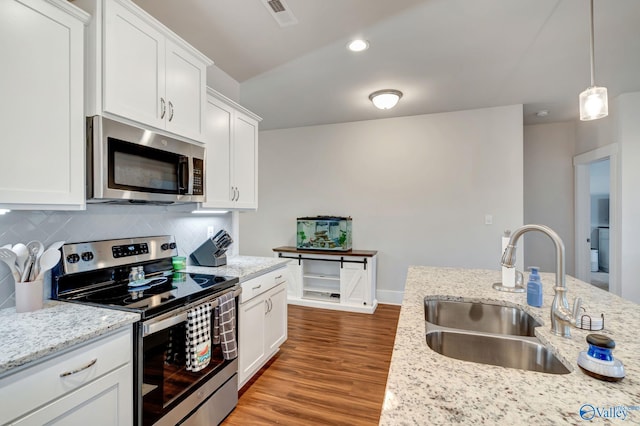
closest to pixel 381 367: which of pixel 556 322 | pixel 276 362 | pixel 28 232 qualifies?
pixel 276 362

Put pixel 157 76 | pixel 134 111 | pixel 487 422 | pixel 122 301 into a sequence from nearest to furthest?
pixel 487 422 → pixel 122 301 → pixel 134 111 → pixel 157 76

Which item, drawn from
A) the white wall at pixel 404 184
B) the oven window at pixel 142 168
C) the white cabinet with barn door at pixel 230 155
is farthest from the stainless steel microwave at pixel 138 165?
the white wall at pixel 404 184

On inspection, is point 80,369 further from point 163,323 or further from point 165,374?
point 165,374

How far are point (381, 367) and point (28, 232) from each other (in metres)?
2.56

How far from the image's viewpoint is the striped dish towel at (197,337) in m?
1.60

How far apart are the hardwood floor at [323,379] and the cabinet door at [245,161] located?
56.7 inches

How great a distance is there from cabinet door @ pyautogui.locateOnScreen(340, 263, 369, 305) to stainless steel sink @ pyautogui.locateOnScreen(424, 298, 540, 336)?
2.44 metres

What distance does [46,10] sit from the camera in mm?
1321

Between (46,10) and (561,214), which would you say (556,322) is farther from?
(561,214)

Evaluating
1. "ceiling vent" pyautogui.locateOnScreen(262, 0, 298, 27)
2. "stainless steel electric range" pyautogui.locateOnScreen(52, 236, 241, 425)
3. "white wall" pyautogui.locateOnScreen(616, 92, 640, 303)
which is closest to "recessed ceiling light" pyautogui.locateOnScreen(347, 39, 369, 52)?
"ceiling vent" pyautogui.locateOnScreen(262, 0, 298, 27)

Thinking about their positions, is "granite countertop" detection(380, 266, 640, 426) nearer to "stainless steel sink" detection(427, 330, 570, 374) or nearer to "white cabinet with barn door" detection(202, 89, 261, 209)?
"stainless steel sink" detection(427, 330, 570, 374)

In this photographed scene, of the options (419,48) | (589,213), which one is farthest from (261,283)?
(589,213)

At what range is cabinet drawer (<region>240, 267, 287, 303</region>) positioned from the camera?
2156 millimetres

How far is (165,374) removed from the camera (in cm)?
154
